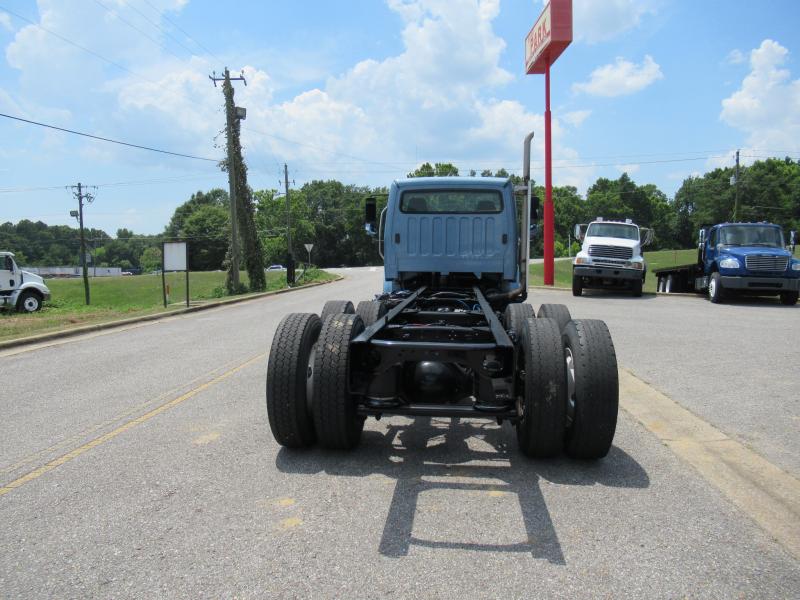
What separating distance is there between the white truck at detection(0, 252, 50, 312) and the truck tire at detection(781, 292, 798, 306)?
27219 mm

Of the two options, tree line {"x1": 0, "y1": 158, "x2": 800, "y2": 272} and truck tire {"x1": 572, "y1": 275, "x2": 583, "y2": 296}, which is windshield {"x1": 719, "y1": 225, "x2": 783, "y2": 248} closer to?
truck tire {"x1": 572, "y1": 275, "x2": 583, "y2": 296}

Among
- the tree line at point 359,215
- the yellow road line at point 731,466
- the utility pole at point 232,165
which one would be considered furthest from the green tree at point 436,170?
the yellow road line at point 731,466

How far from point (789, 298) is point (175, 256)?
19375 millimetres

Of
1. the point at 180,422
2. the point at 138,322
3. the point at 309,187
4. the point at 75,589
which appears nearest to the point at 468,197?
the point at 180,422

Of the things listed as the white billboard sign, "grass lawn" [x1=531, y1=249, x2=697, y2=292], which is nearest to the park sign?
"grass lawn" [x1=531, y1=249, x2=697, y2=292]

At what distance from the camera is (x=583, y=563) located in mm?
3029

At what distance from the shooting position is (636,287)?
20.8 m

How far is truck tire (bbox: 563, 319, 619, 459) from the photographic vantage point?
423cm

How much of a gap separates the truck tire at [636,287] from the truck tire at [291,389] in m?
18.1

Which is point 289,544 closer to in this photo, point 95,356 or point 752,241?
point 95,356

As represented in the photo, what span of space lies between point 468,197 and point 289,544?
20.8 ft

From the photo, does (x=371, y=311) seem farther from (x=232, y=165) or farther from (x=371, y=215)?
(x=232, y=165)

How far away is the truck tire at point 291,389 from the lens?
14.9 feet

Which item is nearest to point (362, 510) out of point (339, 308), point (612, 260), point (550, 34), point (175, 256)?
→ point (339, 308)
